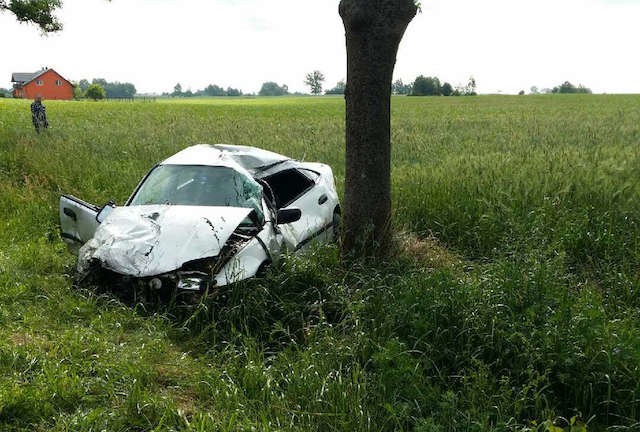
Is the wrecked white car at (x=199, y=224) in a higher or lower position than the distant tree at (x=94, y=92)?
lower

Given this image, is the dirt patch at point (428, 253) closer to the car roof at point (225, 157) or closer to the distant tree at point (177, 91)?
the car roof at point (225, 157)

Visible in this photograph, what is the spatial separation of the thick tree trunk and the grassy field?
0.43m

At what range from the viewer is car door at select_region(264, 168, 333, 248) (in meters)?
6.36

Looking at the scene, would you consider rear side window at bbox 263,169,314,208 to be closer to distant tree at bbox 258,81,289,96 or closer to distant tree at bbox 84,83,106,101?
distant tree at bbox 84,83,106,101

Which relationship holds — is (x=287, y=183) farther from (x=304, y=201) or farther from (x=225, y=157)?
(x=225, y=157)

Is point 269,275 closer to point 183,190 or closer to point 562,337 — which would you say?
point 183,190

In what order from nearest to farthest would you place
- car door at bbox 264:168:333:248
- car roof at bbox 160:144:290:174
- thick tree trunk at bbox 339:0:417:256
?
thick tree trunk at bbox 339:0:417:256 → car door at bbox 264:168:333:248 → car roof at bbox 160:144:290:174

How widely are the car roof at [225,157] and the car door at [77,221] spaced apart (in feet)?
3.82

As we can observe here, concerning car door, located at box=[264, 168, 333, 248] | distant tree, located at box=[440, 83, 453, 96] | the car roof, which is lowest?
car door, located at box=[264, 168, 333, 248]

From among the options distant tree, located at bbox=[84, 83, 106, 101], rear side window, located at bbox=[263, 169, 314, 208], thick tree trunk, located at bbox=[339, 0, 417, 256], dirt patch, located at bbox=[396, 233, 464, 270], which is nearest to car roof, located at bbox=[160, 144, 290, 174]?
rear side window, located at bbox=[263, 169, 314, 208]

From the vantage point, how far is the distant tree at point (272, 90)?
461 ft

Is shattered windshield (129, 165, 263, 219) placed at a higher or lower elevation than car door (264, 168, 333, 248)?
higher

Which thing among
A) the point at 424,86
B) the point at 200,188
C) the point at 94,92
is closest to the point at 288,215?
the point at 200,188

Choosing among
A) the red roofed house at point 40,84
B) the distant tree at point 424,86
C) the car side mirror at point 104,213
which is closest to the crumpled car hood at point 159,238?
the car side mirror at point 104,213
